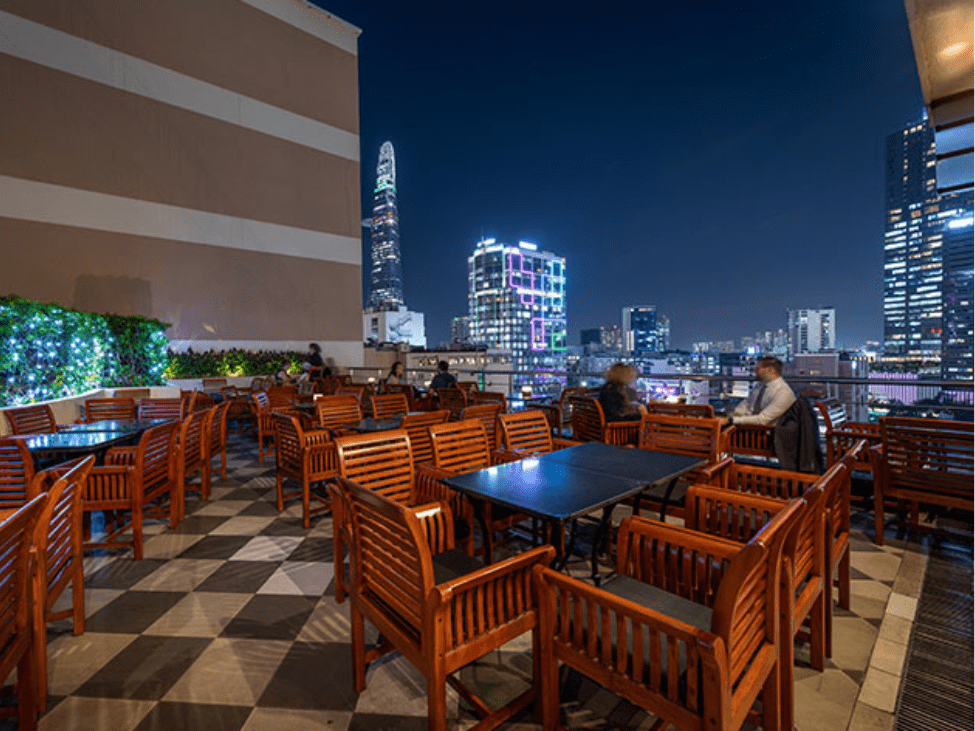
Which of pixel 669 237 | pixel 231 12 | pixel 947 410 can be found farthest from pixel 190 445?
pixel 669 237

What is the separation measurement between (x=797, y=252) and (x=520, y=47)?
51550mm

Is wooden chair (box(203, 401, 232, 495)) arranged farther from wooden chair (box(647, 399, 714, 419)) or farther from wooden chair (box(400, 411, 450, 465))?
wooden chair (box(647, 399, 714, 419))

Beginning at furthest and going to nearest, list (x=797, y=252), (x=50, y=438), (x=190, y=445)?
(x=797, y=252), (x=190, y=445), (x=50, y=438)

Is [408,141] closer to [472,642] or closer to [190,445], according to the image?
[190,445]

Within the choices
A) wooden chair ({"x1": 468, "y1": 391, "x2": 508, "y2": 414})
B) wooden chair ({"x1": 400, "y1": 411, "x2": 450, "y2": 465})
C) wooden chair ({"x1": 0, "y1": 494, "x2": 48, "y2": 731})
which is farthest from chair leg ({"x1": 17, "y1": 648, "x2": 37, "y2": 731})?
wooden chair ({"x1": 468, "y1": 391, "x2": 508, "y2": 414})

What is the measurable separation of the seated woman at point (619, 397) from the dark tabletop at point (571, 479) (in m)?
1.25

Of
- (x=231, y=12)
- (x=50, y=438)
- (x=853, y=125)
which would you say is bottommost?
(x=50, y=438)

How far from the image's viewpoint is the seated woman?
3.89 meters

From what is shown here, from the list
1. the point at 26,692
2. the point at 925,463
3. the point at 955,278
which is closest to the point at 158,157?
the point at 26,692

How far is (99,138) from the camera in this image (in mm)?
9922

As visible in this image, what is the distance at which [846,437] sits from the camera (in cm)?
348

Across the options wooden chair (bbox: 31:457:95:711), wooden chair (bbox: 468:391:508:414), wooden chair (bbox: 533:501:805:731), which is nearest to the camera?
wooden chair (bbox: 533:501:805:731)

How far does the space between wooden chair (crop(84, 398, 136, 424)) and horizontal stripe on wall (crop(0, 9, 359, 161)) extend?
9.66 m

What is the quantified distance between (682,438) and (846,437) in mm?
1640
